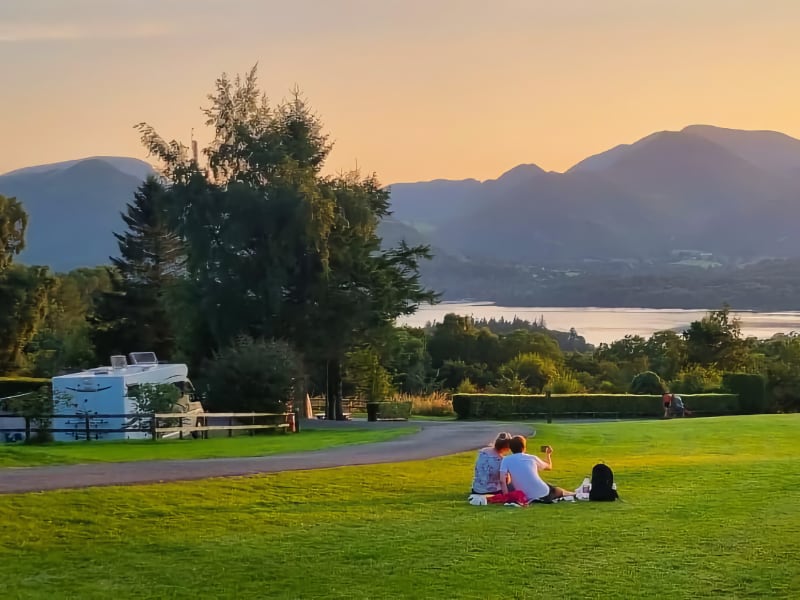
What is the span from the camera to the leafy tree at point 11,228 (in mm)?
62312

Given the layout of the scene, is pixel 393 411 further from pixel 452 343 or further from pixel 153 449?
pixel 452 343

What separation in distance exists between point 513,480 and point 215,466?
6.89 metres

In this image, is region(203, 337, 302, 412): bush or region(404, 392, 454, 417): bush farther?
region(404, 392, 454, 417): bush

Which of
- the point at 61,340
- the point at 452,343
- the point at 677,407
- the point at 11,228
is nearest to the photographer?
the point at 677,407

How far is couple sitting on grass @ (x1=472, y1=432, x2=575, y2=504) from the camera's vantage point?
12867mm

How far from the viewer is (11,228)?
207 ft

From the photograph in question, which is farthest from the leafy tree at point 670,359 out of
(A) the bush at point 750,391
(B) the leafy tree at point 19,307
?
(B) the leafy tree at point 19,307

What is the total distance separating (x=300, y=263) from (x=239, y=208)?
12.3 ft

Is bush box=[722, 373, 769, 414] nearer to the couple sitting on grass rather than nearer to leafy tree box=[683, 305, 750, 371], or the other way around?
leafy tree box=[683, 305, 750, 371]

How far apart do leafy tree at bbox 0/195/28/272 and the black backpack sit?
55790mm

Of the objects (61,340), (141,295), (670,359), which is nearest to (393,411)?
(670,359)

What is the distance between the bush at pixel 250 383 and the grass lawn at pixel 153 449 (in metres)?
7.08

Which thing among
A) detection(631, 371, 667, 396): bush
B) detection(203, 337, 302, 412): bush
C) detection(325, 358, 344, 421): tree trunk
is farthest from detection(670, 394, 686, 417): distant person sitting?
detection(203, 337, 302, 412): bush

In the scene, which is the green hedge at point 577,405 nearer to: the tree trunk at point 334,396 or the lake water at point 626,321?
the tree trunk at point 334,396
